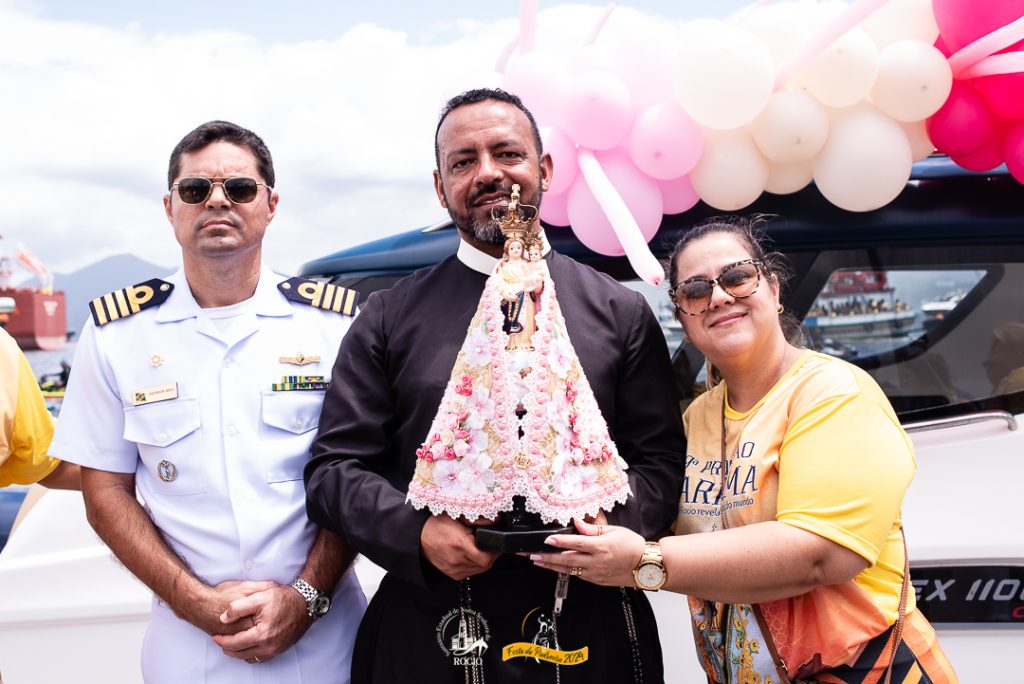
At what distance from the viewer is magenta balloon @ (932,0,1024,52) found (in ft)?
6.93

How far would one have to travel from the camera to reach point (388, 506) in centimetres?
164

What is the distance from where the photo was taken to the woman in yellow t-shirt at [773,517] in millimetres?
1478

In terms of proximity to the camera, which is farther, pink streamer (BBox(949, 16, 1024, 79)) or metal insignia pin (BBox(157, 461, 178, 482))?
pink streamer (BBox(949, 16, 1024, 79))

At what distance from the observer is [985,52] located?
2150 millimetres

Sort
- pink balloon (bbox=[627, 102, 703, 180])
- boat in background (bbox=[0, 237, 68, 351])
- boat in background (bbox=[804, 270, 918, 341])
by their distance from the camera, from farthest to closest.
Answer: boat in background (bbox=[0, 237, 68, 351]), boat in background (bbox=[804, 270, 918, 341]), pink balloon (bbox=[627, 102, 703, 180])

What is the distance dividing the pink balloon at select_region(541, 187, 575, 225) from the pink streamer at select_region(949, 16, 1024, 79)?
44.3 inches

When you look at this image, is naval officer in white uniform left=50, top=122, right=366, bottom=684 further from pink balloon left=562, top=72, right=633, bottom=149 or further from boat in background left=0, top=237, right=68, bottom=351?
boat in background left=0, top=237, right=68, bottom=351

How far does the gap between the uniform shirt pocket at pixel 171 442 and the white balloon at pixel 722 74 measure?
153 centimetres

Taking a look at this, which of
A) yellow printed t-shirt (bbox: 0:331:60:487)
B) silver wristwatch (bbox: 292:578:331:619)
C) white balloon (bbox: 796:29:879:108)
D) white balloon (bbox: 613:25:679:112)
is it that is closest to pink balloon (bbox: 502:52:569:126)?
white balloon (bbox: 613:25:679:112)

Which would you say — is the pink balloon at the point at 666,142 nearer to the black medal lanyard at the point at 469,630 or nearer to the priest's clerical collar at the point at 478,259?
the priest's clerical collar at the point at 478,259

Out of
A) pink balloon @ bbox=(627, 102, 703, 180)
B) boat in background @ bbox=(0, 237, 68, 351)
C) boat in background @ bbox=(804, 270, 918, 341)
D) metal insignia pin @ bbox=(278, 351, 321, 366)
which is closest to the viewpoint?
metal insignia pin @ bbox=(278, 351, 321, 366)

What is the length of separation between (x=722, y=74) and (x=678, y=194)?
0.37 meters

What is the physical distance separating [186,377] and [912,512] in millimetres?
1946

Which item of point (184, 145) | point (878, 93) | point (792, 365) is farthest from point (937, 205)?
point (184, 145)
